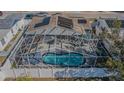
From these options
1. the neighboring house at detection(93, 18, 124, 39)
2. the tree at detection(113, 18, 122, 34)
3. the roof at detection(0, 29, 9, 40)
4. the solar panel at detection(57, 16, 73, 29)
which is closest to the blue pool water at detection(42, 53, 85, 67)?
the solar panel at detection(57, 16, 73, 29)

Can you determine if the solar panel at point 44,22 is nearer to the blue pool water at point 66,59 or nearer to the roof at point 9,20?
the roof at point 9,20

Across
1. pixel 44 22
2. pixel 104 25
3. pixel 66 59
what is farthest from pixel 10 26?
pixel 104 25

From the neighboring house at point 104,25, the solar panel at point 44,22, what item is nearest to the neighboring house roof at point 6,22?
the solar panel at point 44,22

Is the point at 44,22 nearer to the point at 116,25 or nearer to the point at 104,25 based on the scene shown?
the point at 104,25

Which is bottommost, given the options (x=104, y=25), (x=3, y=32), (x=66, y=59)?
(x=66, y=59)
